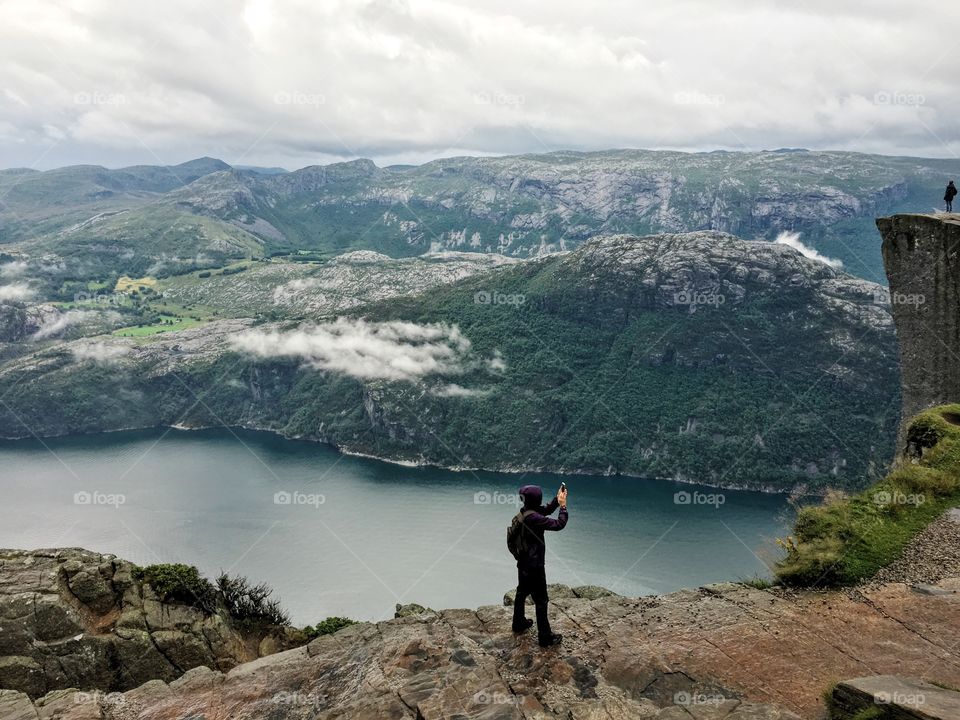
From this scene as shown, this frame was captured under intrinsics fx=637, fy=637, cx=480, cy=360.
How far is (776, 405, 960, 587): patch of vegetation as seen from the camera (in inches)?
520

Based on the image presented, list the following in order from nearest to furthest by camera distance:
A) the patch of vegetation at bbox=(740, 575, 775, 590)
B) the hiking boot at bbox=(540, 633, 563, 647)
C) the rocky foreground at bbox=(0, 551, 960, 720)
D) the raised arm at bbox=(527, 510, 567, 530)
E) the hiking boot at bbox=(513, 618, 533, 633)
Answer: the rocky foreground at bbox=(0, 551, 960, 720) < the raised arm at bbox=(527, 510, 567, 530) < the hiking boot at bbox=(540, 633, 563, 647) < the hiking boot at bbox=(513, 618, 533, 633) < the patch of vegetation at bbox=(740, 575, 775, 590)

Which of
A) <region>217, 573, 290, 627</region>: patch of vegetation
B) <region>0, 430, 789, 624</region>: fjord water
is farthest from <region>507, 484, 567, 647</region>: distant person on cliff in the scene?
<region>0, 430, 789, 624</region>: fjord water

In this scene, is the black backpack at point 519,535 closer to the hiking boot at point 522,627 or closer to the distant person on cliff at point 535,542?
the distant person on cliff at point 535,542

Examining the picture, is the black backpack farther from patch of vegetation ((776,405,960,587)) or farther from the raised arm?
patch of vegetation ((776,405,960,587))

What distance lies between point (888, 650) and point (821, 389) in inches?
8228

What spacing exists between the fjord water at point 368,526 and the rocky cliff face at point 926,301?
242 feet

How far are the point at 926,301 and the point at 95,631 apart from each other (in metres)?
27.6

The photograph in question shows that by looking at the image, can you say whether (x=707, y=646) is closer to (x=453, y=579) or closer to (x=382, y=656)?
(x=382, y=656)

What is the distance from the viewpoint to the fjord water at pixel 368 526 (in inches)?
4432

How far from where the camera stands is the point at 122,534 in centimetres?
13850

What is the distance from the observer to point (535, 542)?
446 inches

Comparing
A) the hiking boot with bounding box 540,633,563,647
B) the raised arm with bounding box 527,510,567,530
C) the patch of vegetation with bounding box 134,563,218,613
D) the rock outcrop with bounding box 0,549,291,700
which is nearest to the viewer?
the raised arm with bounding box 527,510,567,530

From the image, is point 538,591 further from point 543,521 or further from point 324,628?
point 324,628

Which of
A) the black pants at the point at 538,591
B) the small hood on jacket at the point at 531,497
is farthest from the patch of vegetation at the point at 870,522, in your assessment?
the small hood on jacket at the point at 531,497
